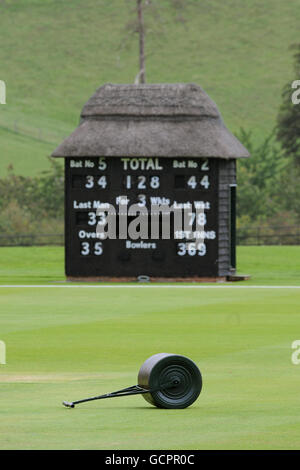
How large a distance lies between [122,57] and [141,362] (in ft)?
502

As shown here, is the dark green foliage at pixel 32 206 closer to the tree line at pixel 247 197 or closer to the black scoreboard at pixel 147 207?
the tree line at pixel 247 197

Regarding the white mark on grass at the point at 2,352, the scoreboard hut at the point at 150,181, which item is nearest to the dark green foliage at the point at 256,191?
the scoreboard hut at the point at 150,181

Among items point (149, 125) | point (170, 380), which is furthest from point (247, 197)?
point (170, 380)

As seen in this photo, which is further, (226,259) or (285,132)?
(285,132)

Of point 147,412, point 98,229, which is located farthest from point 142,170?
point 147,412

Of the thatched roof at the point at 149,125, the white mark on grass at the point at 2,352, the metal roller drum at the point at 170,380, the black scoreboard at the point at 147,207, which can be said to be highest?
the thatched roof at the point at 149,125

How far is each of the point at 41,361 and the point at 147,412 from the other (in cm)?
646

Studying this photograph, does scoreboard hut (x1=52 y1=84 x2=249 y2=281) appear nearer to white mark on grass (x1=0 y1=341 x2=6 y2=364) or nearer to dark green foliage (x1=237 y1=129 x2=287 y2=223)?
white mark on grass (x1=0 y1=341 x2=6 y2=364)

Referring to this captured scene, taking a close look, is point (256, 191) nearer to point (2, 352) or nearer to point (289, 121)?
point (289, 121)

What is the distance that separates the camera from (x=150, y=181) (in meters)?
39.6

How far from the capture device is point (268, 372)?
16.3 m

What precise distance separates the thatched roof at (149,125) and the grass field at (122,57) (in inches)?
3699

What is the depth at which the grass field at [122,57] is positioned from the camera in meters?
148
